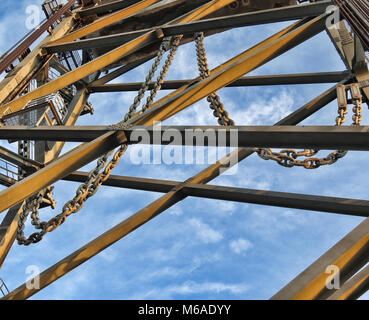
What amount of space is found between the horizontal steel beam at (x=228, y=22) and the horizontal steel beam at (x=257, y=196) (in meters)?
2.34

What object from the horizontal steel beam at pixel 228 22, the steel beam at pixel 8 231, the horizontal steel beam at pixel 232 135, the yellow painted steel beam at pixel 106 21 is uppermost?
the yellow painted steel beam at pixel 106 21

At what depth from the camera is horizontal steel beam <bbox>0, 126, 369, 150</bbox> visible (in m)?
3.36

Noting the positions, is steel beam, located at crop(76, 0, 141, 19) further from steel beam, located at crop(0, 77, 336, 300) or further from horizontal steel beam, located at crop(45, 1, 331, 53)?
steel beam, located at crop(0, 77, 336, 300)

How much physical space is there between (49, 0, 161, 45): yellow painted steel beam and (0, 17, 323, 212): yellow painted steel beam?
3961 mm

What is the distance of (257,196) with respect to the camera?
5715 mm

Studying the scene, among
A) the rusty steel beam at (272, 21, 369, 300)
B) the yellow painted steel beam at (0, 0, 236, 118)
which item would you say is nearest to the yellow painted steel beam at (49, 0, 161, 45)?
the yellow painted steel beam at (0, 0, 236, 118)

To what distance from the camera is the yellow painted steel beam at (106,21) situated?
25.1 feet

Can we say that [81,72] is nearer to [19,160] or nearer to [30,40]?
[19,160]

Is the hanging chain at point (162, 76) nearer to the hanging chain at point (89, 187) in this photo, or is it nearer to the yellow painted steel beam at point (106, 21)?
the hanging chain at point (89, 187)

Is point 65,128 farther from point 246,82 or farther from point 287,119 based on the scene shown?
point 246,82

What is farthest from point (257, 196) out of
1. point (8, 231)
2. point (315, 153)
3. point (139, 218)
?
point (8, 231)

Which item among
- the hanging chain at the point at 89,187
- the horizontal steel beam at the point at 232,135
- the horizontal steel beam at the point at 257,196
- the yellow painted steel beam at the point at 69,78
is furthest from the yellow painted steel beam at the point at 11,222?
the horizontal steel beam at the point at 232,135

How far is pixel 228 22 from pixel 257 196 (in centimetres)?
265
